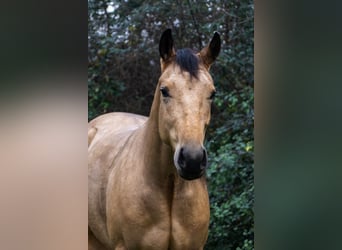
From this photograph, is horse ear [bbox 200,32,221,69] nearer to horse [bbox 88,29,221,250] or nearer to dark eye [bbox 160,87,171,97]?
horse [bbox 88,29,221,250]

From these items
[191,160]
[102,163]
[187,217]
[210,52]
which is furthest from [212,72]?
[191,160]

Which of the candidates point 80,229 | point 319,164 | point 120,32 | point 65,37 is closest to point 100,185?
point 80,229

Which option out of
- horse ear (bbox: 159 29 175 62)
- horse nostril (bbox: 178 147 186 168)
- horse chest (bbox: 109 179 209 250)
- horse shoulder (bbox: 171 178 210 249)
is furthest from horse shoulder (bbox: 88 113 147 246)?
horse nostril (bbox: 178 147 186 168)

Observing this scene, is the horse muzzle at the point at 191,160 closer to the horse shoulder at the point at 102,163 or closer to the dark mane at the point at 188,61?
Result: the dark mane at the point at 188,61

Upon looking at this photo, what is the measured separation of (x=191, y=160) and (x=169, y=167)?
0.33 meters

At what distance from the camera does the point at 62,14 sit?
139cm

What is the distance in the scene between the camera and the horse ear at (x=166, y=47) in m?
1.87

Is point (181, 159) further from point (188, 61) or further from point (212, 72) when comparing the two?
point (212, 72)

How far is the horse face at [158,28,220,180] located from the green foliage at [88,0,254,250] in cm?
149

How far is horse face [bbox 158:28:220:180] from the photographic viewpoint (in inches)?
63.5

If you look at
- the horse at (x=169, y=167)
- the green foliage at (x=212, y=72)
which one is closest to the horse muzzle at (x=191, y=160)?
the horse at (x=169, y=167)

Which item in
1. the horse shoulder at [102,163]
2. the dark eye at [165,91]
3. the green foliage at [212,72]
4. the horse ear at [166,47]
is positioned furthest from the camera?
the green foliage at [212,72]

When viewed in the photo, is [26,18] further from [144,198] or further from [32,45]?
[144,198]

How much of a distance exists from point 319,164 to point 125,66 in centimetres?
322
